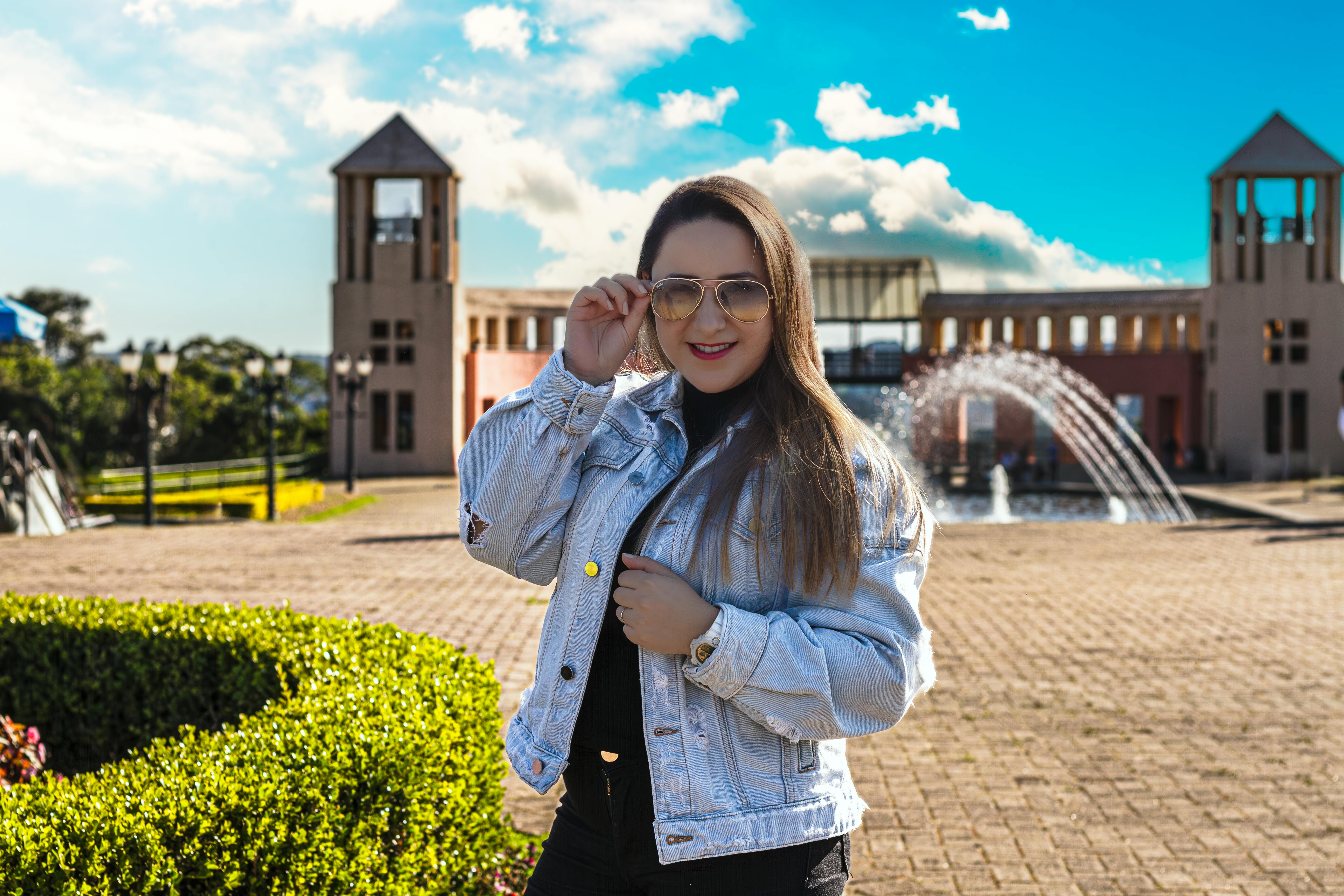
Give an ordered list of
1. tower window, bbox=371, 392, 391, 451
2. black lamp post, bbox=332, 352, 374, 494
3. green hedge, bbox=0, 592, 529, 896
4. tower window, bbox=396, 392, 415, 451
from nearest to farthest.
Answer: green hedge, bbox=0, 592, 529, 896 < black lamp post, bbox=332, 352, 374, 494 < tower window, bbox=396, 392, 415, 451 < tower window, bbox=371, 392, 391, 451

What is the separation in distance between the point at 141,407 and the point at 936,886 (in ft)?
66.5

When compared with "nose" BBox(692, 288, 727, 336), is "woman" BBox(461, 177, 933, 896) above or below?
below

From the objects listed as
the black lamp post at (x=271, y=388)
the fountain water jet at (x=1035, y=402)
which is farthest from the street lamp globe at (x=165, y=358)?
the fountain water jet at (x=1035, y=402)

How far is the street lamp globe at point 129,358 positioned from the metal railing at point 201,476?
196 centimetres

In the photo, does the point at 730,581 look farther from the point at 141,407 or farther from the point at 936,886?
the point at 141,407

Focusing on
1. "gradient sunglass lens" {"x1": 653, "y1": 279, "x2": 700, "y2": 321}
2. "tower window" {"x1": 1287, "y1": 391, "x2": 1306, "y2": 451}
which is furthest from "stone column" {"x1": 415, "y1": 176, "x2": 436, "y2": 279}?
"gradient sunglass lens" {"x1": 653, "y1": 279, "x2": 700, "y2": 321}

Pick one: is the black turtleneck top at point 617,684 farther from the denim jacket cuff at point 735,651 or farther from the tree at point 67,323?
the tree at point 67,323

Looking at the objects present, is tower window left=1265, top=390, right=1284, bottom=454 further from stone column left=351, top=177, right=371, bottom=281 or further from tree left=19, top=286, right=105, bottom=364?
tree left=19, top=286, right=105, bottom=364

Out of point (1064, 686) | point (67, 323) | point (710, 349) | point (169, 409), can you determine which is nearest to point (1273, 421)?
point (1064, 686)

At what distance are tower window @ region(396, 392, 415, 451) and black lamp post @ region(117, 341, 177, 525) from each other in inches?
598

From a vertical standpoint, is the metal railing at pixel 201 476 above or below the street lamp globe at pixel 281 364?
below

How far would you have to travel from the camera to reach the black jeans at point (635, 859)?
6.04 ft

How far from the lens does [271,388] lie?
21.4m

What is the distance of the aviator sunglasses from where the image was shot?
1.88m
